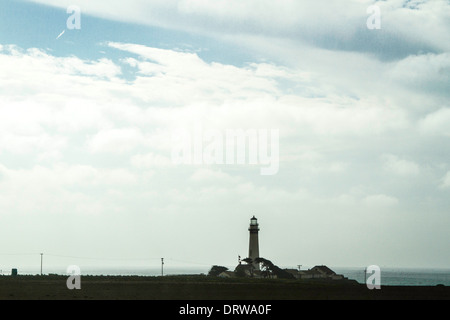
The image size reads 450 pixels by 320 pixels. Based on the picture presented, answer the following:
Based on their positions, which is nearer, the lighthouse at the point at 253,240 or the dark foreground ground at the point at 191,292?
the dark foreground ground at the point at 191,292

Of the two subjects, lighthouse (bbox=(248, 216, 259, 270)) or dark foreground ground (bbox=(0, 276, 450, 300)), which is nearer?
dark foreground ground (bbox=(0, 276, 450, 300))

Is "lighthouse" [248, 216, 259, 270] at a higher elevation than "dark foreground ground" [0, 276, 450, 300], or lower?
higher

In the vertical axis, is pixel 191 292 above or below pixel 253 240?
below

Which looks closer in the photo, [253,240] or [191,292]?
[191,292]

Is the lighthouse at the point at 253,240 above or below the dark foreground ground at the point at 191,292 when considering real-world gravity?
above
